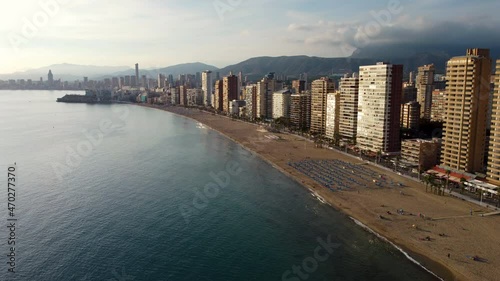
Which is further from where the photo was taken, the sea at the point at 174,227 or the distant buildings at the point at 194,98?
the distant buildings at the point at 194,98

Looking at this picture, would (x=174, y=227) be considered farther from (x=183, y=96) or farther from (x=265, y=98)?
(x=183, y=96)

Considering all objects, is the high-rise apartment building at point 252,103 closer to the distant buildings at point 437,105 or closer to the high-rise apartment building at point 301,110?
the high-rise apartment building at point 301,110

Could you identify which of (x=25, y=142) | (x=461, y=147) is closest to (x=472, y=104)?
A: (x=461, y=147)

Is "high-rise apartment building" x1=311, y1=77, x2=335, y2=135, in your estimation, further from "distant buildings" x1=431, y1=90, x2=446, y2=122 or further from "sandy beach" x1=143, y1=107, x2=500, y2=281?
"distant buildings" x1=431, y1=90, x2=446, y2=122

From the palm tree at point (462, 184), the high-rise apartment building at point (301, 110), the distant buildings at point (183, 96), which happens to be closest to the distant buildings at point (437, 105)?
the high-rise apartment building at point (301, 110)

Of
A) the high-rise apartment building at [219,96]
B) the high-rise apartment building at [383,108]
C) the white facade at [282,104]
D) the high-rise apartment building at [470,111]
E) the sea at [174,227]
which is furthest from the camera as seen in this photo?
the high-rise apartment building at [219,96]

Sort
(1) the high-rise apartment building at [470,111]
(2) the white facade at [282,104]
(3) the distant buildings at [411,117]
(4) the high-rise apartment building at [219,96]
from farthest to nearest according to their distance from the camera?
(4) the high-rise apartment building at [219,96] < (2) the white facade at [282,104] < (3) the distant buildings at [411,117] < (1) the high-rise apartment building at [470,111]

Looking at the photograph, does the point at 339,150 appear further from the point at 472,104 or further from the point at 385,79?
the point at 472,104

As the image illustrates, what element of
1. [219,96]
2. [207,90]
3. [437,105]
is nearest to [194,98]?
[207,90]
